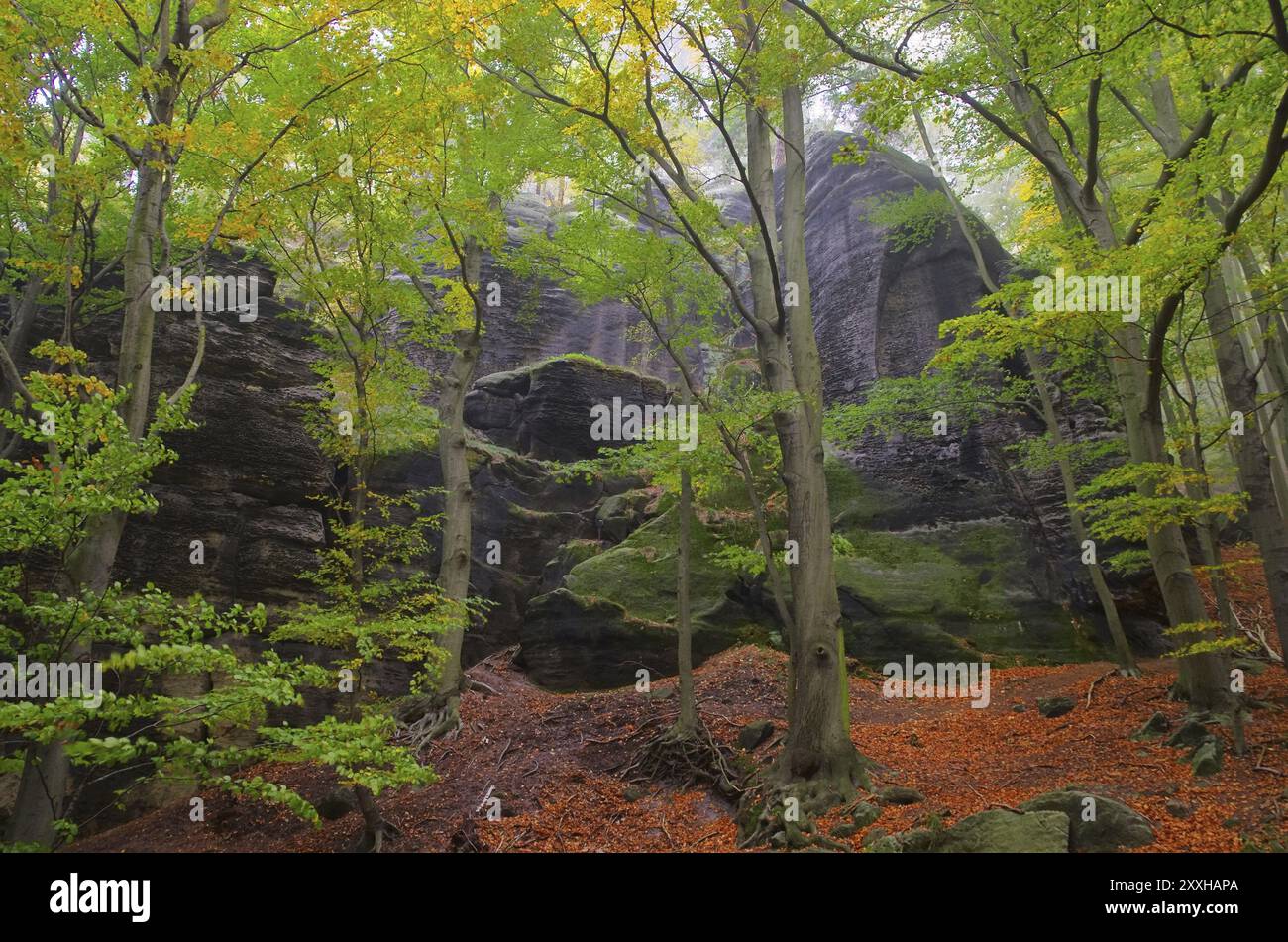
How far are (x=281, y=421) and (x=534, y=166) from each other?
7.74 metres

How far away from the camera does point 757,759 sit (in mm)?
8836

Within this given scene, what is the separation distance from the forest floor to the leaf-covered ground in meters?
0.02

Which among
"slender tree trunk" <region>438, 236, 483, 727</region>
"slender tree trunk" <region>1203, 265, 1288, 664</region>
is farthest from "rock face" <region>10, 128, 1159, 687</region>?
"slender tree trunk" <region>1203, 265, 1288, 664</region>

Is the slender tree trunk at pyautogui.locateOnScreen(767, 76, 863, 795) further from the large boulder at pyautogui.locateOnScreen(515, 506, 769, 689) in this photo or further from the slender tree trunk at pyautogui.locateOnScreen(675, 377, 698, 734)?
the large boulder at pyautogui.locateOnScreen(515, 506, 769, 689)

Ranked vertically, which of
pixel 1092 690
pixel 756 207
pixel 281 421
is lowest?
pixel 1092 690

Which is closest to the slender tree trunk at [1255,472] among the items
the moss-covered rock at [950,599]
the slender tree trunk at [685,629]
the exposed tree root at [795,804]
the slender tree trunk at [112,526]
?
the exposed tree root at [795,804]

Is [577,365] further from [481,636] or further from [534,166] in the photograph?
[534,166]

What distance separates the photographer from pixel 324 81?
7.27 m

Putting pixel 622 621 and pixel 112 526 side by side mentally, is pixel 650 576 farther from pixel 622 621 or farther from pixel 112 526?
pixel 112 526

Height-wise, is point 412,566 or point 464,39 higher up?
point 464,39

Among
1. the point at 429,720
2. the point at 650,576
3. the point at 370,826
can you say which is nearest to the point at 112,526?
the point at 370,826

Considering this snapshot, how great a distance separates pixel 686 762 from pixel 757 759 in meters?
0.99
